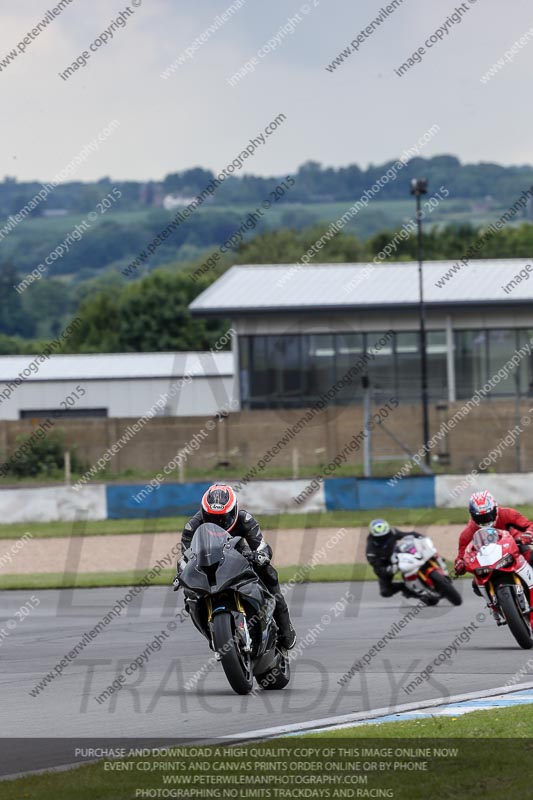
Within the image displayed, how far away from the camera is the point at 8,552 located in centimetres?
2903

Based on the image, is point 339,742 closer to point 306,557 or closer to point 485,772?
point 485,772

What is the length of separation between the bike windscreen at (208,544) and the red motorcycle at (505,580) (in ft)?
11.6

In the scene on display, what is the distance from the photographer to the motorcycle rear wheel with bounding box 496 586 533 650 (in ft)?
41.3

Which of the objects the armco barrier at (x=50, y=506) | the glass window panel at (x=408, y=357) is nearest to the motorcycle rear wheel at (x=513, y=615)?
the armco barrier at (x=50, y=506)

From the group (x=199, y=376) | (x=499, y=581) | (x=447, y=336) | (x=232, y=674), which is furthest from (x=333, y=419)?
(x=232, y=674)

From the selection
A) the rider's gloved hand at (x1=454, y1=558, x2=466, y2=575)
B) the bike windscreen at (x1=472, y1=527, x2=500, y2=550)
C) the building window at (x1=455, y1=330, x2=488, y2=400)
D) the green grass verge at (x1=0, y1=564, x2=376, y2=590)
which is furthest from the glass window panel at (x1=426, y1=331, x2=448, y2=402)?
the bike windscreen at (x1=472, y1=527, x2=500, y2=550)

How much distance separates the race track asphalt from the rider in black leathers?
0.55 m

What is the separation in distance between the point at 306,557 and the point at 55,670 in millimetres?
14695

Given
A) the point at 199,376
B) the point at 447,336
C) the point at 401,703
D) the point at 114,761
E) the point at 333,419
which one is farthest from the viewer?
the point at 199,376

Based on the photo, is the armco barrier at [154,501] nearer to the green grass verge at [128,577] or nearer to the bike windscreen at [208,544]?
the green grass verge at [128,577]

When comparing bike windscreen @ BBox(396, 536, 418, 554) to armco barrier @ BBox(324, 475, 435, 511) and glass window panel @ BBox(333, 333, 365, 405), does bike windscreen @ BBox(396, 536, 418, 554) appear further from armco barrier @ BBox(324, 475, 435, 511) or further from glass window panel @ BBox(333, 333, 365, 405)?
glass window panel @ BBox(333, 333, 365, 405)

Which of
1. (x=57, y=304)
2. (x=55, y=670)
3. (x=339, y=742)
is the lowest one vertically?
(x=57, y=304)

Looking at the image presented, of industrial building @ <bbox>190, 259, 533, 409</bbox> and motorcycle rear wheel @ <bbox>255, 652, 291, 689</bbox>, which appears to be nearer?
motorcycle rear wheel @ <bbox>255, 652, 291, 689</bbox>

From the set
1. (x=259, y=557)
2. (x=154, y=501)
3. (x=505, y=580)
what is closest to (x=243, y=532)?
(x=259, y=557)
